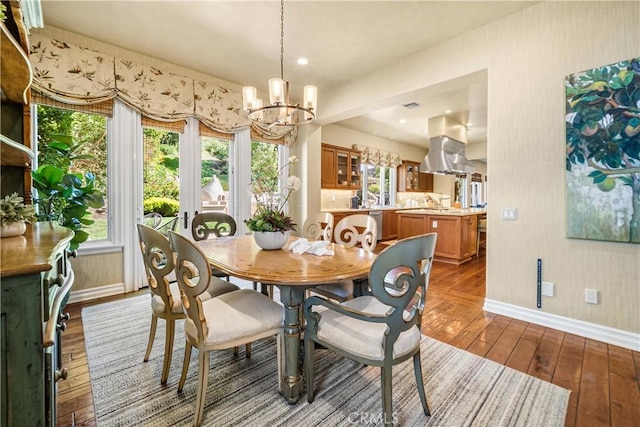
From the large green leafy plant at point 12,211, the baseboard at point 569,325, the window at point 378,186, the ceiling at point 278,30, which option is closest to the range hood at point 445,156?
the window at point 378,186

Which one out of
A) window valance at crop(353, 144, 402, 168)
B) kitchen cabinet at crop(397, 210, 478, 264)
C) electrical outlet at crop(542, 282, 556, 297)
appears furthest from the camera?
window valance at crop(353, 144, 402, 168)

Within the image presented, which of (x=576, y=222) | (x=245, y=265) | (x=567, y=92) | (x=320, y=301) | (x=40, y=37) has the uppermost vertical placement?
(x=40, y=37)

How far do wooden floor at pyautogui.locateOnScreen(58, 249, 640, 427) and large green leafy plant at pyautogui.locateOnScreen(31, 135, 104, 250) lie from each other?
93 centimetres

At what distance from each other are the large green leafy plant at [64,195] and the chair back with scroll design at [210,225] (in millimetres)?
843

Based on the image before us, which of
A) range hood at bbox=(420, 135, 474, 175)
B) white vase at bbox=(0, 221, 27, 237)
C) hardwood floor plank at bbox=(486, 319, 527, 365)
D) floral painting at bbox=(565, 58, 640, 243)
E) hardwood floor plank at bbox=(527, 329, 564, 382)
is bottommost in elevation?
hardwood floor plank at bbox=(527, 329, 564, 382)

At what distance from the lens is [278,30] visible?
3.00 meters

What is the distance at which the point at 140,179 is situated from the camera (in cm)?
359

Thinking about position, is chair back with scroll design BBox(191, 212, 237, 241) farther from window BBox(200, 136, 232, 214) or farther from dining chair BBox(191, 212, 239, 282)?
window BBox(200, 136, 232, 214)

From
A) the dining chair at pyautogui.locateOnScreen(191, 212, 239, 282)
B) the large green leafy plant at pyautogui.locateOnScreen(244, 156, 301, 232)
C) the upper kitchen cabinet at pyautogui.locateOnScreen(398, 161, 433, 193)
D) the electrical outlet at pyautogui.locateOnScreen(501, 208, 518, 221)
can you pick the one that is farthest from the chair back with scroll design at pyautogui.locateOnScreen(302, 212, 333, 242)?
the upper kitchen cabinet at pyautogui.locateOnScreen(398, 161, 433, 193)

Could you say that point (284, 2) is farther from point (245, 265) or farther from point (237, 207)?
point (237, 207)

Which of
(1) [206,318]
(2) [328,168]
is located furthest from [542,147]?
(2) [328,168]

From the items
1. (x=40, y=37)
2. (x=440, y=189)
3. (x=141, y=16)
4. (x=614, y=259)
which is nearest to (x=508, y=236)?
(x=614, y=259)

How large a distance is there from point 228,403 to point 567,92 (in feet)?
11.2

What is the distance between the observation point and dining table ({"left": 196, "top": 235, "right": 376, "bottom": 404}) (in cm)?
148
